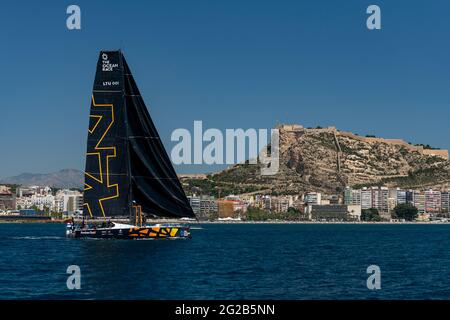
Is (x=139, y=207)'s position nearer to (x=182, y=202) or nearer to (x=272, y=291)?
(x=182, y=202)

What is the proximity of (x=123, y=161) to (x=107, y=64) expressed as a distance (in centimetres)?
1044

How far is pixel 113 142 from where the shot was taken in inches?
2963

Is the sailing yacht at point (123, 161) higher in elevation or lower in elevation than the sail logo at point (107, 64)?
lower

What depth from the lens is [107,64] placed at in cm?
7450

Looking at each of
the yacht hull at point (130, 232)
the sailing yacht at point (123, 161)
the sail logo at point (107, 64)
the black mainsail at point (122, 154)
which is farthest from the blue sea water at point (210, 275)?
the sail logo at point (107, 64)

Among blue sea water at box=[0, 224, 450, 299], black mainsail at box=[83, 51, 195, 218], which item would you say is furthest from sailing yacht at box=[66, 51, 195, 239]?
blue sea water at box=[0, 224, 450, 299]

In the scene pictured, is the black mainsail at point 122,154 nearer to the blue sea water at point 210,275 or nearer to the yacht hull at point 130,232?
the yacht hull at point 130,232

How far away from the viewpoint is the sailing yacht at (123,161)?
245 ft

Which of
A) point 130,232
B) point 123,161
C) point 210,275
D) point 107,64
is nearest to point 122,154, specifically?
point 123,161

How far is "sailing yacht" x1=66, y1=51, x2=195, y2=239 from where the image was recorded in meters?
74.8

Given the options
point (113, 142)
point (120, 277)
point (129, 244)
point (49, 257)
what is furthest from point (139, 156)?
point (120, 277)

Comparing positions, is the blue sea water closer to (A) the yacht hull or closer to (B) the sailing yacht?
(A) the yacht hull

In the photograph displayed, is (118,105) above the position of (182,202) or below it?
above
